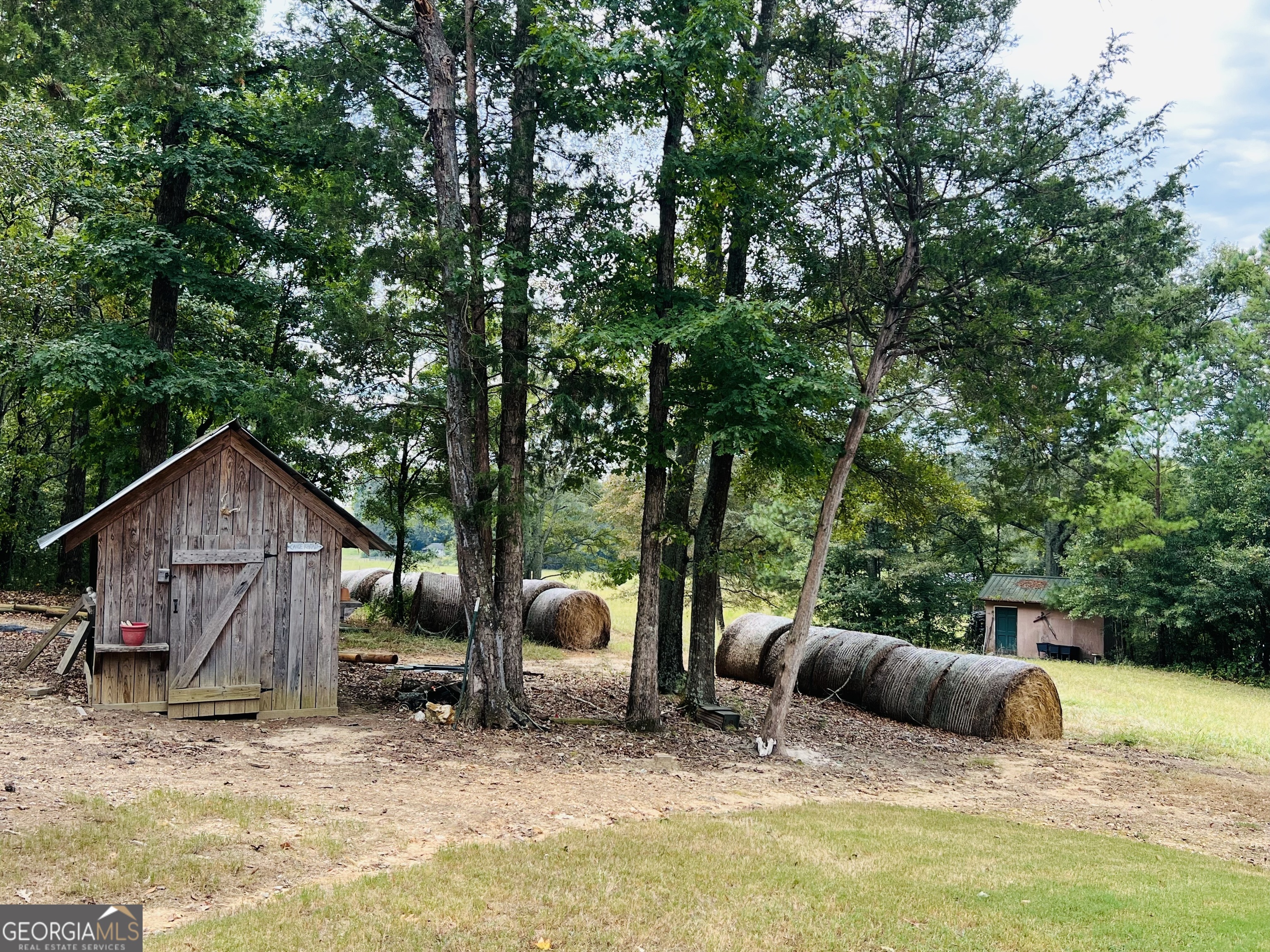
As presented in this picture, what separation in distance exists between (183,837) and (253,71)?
16927 mm

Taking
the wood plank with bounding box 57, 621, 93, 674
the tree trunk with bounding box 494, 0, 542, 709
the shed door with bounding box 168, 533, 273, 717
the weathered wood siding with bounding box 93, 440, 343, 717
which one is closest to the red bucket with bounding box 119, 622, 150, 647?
the weathered wood siding with bounding box 93, 440, 343, 717

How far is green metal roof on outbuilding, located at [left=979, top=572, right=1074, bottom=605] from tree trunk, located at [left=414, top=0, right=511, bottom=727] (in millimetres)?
27978

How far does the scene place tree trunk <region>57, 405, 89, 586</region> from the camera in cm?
2531

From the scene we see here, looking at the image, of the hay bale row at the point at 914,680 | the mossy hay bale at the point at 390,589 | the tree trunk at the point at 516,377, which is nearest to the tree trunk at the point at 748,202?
Answer: the tree trunk at the point at 516,377

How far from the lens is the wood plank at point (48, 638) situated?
1347 cm

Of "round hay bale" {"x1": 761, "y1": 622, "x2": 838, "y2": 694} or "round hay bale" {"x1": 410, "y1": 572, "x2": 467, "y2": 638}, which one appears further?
"round hay bale" {"x1": 410, "y1": 572, "x2": 467, "y2": 638}

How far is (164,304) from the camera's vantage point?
18.5 metres

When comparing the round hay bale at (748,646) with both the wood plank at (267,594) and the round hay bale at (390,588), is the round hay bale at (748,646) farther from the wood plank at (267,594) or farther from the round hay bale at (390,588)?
the wood plank at (267,594)

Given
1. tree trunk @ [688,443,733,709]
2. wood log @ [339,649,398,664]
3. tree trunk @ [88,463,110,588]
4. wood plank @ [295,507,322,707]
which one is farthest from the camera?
tree trunk @ [88,463,110,588]

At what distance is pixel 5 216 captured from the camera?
75.2ft

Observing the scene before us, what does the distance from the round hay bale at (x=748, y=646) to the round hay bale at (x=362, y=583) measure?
13878mm

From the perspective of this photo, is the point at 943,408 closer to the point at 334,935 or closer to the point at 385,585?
the point at 334,935

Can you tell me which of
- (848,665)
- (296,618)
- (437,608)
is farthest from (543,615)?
(296,618)

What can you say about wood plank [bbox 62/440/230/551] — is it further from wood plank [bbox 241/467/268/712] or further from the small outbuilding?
the small outbuilding
